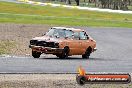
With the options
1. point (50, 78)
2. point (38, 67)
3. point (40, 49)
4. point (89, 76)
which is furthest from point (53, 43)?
point (89, 76)

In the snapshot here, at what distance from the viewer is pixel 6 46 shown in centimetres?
2978

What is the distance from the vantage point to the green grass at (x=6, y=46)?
2698 cm

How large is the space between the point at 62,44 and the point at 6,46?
7.08 meters

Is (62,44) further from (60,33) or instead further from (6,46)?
(6,46)

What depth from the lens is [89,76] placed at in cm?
1158

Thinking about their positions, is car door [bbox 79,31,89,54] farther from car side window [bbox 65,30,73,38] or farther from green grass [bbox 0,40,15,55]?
green grass [bbox 0,40,15,55]

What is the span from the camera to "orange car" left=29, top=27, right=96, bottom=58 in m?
23.3

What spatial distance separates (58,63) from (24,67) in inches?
102

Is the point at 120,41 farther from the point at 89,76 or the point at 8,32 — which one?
the point at 89,76

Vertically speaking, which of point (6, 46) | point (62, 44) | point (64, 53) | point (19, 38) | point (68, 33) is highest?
point (68, 33)

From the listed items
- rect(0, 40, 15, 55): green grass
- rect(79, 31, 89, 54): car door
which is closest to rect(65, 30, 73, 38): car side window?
rect(79, 31, 89, 54): car door

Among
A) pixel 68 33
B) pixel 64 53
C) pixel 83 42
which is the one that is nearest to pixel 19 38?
pixel 83 42

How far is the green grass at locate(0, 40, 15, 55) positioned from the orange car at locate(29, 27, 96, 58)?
3.36 m

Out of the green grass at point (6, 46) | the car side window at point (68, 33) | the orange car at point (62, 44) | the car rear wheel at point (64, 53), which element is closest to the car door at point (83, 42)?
the orange car at point (62, 44)
